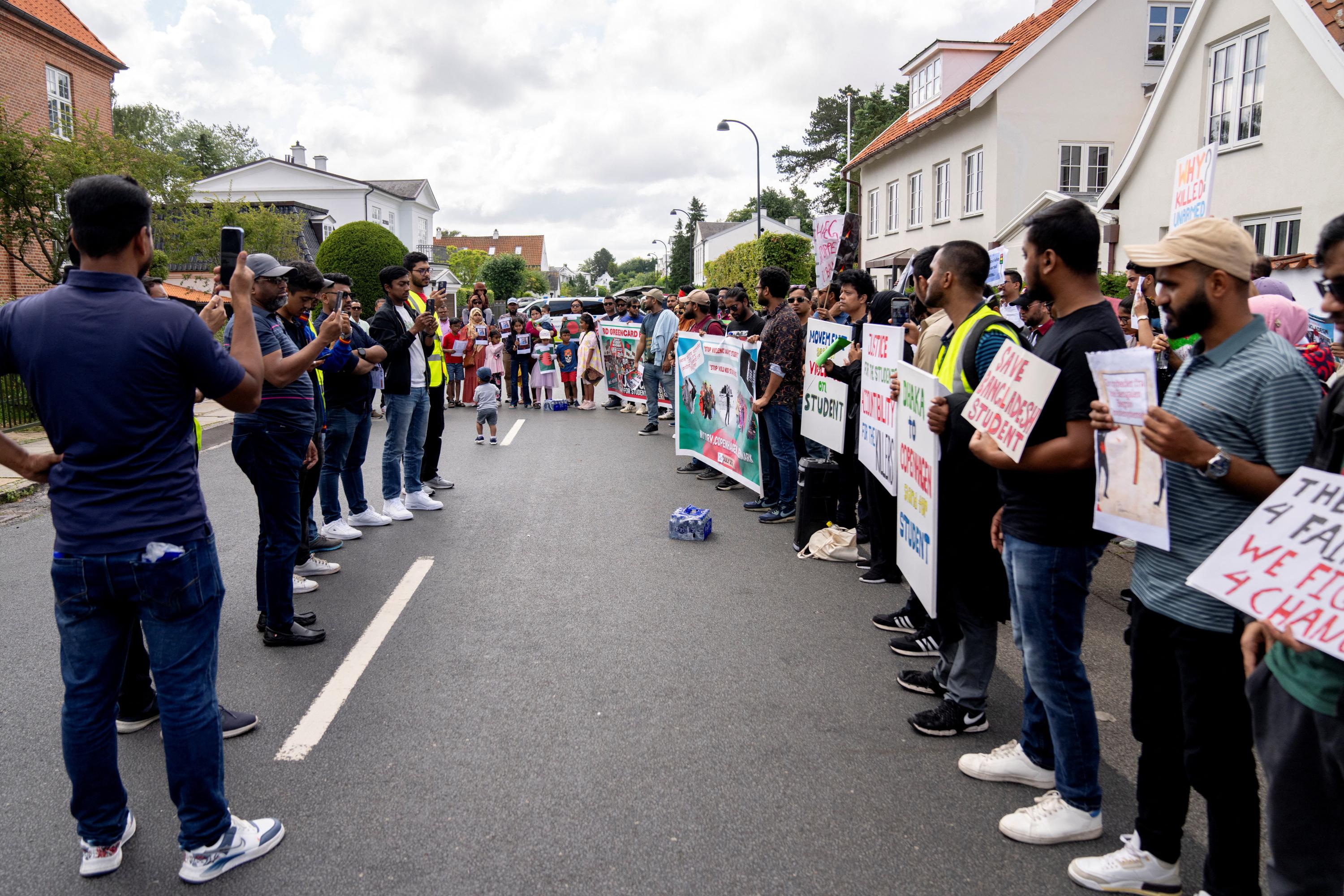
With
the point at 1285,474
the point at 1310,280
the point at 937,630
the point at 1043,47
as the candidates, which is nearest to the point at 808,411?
the point at 937,630

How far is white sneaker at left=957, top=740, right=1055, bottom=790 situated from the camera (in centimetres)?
370

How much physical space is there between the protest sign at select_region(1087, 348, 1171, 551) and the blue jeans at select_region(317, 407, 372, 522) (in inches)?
240

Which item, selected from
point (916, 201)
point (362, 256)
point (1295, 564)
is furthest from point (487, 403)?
point (916, 201)

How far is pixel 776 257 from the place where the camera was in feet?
117

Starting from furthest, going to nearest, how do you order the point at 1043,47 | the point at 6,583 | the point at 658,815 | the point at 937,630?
the point at 1043,47 → the point at 6,583 → the point at 937,630 → the point at 658,815

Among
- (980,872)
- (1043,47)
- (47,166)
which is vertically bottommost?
(980,872)

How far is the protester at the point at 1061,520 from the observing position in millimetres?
3115

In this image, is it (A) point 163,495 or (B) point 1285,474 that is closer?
(B) point 1285,474

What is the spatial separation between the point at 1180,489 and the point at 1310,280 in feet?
36.3

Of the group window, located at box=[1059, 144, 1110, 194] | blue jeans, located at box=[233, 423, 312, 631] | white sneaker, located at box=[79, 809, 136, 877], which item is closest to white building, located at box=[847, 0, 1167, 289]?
window, located at box=[1059, 144, 1110, 194]

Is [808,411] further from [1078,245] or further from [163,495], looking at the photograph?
[163,495]

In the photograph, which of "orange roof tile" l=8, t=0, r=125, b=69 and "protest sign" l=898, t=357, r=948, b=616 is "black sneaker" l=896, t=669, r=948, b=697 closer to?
"protest sign" l=898, t=357, r=948, b=616

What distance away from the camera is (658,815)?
3434mm

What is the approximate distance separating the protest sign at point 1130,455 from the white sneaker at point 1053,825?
108cm
